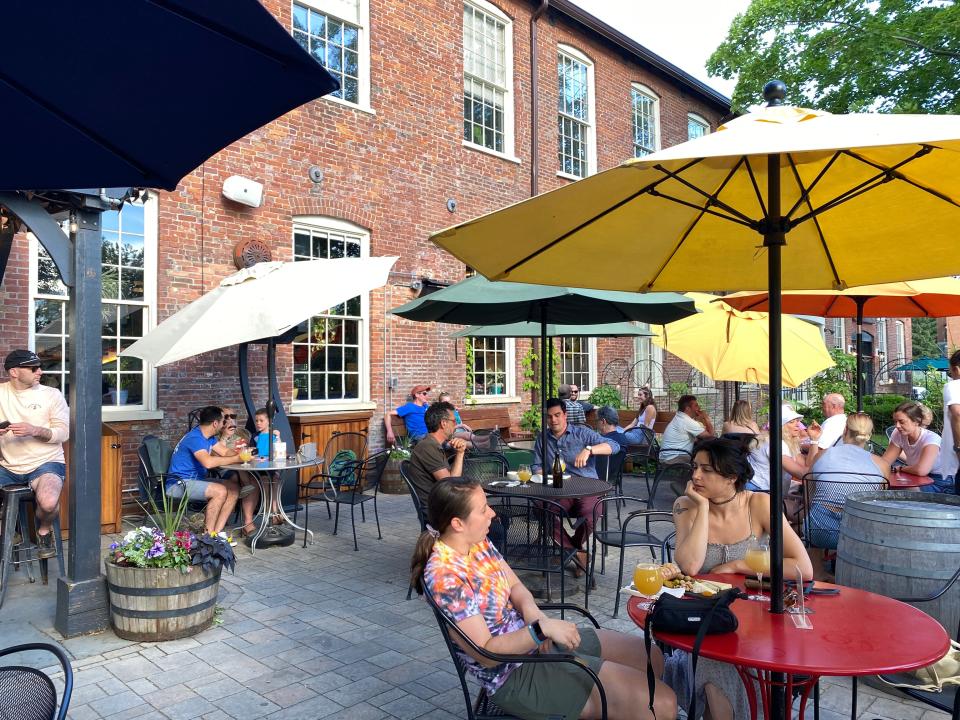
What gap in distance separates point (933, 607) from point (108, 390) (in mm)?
7395

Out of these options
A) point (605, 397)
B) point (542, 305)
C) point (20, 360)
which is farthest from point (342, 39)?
point (605, 397)

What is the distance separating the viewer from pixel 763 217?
2982mm

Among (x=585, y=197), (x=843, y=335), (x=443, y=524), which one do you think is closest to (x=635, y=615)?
(x=443, y=524)

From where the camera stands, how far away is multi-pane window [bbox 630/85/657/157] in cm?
1475

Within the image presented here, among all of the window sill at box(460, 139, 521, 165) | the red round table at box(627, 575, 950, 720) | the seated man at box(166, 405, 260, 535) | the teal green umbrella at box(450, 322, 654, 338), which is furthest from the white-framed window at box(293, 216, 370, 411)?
the red round table at box(627, 575, 950, 720)

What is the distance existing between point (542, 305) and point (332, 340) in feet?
15.7

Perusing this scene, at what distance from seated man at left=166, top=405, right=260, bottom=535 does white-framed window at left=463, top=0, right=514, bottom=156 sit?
22.8 feet

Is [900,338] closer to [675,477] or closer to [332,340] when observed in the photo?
[332,340]

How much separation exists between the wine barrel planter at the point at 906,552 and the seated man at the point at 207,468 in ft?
16.2

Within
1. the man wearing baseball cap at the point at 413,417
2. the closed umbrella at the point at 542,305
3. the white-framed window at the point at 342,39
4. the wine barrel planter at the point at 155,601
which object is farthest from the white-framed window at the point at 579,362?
the wine barrel planter at the point at 155,601

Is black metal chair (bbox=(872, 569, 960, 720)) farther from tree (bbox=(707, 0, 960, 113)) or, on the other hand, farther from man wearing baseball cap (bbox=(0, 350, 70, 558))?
tree (bbox=(707, 0, 960, 113))

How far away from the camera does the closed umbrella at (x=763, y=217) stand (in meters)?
1.98

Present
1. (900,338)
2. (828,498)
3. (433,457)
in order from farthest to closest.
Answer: (900,338), (433,457), (828,498)

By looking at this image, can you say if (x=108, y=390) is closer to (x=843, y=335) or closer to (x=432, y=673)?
(x=432, y=673)
